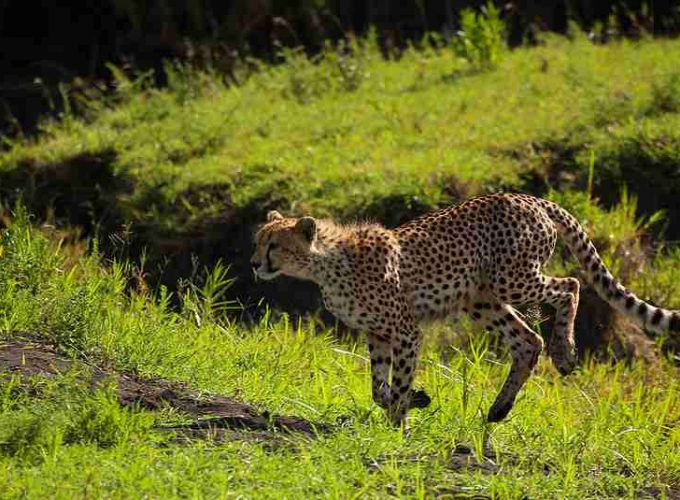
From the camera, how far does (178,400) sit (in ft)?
19.9

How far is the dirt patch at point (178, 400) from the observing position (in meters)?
5.68

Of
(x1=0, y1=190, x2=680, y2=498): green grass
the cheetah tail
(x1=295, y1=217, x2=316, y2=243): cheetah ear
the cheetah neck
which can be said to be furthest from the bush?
(x1=295, y1=217, x2=316, y2=243): cheetah ear

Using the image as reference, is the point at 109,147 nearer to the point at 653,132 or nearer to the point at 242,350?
the point at 653,132

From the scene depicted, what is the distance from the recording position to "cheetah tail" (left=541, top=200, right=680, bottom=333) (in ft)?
22.2

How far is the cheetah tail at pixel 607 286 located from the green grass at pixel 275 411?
0.36m

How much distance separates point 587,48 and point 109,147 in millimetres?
3671

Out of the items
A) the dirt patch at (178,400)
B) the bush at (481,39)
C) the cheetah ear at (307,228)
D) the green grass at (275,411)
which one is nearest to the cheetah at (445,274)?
the cheetah ear at (307,228)

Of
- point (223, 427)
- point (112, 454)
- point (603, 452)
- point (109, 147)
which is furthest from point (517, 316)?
point (109, 147)

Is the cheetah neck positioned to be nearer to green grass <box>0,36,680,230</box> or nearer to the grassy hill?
the grassy hill

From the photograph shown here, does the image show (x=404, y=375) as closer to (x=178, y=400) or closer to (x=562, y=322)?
(x=562, y=322)

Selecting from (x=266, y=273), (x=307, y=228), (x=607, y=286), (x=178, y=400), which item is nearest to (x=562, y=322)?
(x=607, y=286)

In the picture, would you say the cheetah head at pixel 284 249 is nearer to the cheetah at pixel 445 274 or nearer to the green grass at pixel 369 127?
the cheetah at pixel 445 274

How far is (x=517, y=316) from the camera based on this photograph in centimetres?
692

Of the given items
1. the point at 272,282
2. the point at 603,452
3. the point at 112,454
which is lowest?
the point at 272,282
